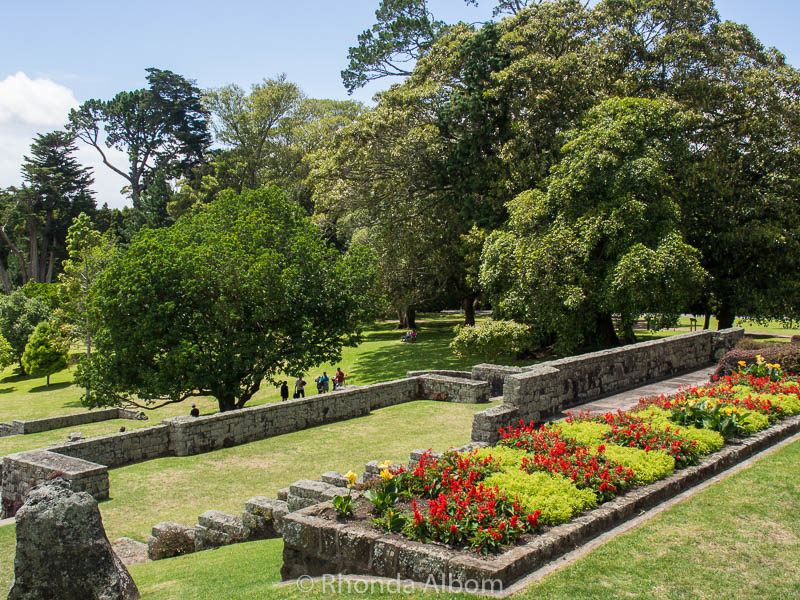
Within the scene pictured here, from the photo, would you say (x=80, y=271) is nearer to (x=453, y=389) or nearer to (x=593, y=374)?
(x=453, y=389)

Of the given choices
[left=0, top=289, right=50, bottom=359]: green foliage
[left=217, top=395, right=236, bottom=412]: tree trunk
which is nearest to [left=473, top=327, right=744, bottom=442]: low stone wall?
[left=217, top=395, right=236, bottom=412]: tree trunk

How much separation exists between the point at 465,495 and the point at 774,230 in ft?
68.2

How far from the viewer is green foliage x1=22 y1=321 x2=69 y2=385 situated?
3791cm

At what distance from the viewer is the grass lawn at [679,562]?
5367mm

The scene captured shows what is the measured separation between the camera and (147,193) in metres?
61.6

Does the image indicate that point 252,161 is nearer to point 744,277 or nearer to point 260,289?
point 260,289

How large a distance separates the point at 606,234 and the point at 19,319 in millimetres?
38060

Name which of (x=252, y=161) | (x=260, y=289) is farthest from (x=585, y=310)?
(x=252, y=161)

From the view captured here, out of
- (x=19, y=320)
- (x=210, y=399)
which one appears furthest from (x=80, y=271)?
(x=210, y=399)

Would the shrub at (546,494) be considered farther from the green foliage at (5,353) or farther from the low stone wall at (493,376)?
the green foliage at (5,353)

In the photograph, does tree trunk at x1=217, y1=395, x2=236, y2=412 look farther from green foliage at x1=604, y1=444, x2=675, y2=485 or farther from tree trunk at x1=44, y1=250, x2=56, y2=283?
tree trunk at x1=44, y1=250, x2=56, y2=283

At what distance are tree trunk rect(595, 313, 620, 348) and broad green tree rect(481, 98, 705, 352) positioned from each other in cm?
68

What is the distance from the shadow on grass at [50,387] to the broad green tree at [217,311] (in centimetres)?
1928

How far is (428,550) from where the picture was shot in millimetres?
5809
